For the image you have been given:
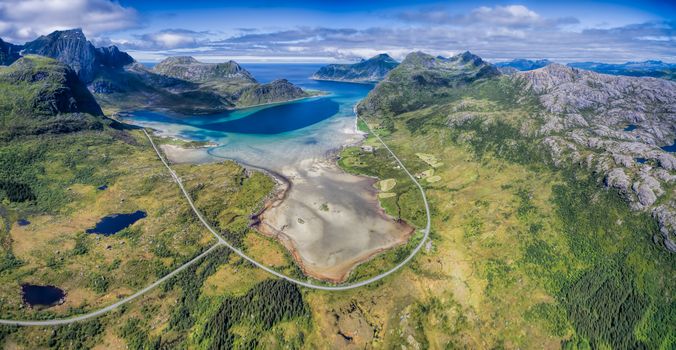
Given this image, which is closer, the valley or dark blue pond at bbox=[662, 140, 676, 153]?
the valley

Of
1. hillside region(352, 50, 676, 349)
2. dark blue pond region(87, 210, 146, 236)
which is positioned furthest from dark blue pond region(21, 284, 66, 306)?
hillside region(352, 50, 676, 349)

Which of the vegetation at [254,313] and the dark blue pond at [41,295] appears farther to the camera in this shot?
the dark blue pond at [41,295]

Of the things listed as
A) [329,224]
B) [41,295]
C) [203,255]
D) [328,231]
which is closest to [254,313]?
[203,255]

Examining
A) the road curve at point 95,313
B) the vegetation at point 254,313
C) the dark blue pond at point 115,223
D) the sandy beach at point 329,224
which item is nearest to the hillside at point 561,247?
the sandy beach at point 329,224

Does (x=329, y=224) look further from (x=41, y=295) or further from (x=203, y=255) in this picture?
(x=41, y=295)

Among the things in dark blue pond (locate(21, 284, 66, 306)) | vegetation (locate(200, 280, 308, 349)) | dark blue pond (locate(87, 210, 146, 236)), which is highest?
dark blue pond (locate(87, 210, 146, 236))

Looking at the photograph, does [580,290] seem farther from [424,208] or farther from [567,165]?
[567,165]

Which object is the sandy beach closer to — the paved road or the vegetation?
the paved road

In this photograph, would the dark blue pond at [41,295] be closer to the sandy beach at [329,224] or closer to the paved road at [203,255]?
the paved road at [203,255]
